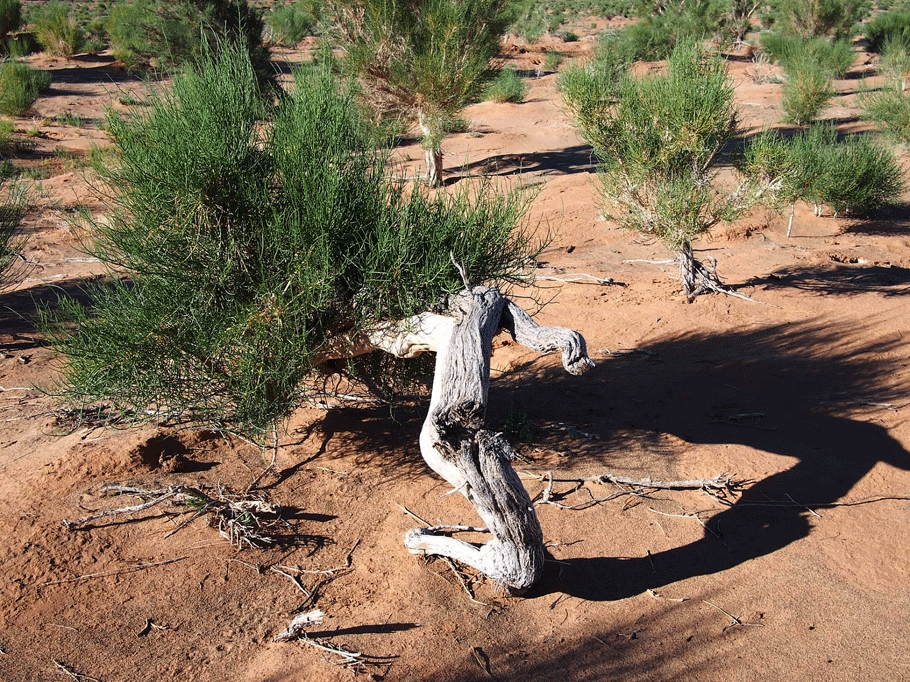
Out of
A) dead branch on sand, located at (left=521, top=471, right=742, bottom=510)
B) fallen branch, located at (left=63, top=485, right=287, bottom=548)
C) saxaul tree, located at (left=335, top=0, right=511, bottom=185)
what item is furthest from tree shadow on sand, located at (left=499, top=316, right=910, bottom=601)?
saxaul tree, located at (left=335, top=0, right=511, bottom=185)

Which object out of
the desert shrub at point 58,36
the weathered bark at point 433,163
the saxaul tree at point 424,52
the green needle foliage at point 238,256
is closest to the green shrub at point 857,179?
the saxaul tree at point 424,52

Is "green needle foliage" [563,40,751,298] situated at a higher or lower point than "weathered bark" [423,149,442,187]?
higher

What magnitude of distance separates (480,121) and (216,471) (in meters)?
19.6

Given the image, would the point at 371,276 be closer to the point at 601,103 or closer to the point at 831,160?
the point at 601,103

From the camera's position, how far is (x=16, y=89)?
19.3 m

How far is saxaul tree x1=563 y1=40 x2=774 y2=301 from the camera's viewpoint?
29.6 feet

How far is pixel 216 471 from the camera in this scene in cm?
531

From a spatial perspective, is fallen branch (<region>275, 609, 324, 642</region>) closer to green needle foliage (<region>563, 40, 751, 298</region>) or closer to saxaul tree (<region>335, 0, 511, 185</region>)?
green needle foliage (<region>563, 40, 751, 298</region>)

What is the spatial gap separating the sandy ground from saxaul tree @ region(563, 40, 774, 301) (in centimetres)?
153

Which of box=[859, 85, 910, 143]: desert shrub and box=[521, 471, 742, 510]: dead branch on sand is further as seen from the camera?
box=[859, 85, 910, 143]: desert shrub

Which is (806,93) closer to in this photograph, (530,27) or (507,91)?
(507,91)

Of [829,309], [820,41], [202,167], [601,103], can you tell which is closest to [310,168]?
[202,167]

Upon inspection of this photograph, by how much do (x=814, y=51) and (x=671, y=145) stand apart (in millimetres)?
18701

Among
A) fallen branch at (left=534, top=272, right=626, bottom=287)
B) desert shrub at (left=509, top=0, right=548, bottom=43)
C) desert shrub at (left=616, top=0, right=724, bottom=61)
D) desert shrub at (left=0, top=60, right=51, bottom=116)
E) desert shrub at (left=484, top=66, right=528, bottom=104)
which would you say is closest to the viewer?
fallen branch at (left=534, top=272, right=626, bottom=287)
